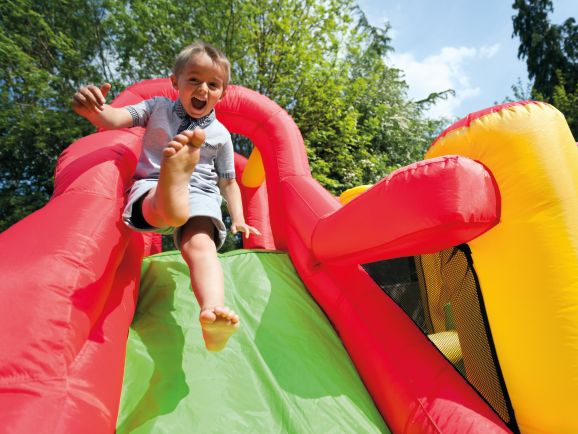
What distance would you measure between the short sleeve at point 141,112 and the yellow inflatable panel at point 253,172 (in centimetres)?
142

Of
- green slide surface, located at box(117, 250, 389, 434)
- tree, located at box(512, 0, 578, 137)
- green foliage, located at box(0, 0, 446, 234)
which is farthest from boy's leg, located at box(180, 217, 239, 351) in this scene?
tree, located at box(512, 0, 578, 137)

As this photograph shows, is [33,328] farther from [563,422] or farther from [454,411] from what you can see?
[563,422]

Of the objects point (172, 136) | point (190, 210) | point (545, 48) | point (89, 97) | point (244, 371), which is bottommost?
point (244, 371)

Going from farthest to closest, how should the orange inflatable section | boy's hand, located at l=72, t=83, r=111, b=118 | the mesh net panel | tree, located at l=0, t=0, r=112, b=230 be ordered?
1. tree, located at l=0, t=0, r=112, b=230
2. boy's hand, located at l=72, t=83, r=111, b=118
3. the mesh net panel
4. the orange inflatable section

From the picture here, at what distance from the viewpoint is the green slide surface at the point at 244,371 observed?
106 cm

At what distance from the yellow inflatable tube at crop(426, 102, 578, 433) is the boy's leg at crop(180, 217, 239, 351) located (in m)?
0.75

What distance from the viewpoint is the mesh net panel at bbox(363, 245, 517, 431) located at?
1.17 m

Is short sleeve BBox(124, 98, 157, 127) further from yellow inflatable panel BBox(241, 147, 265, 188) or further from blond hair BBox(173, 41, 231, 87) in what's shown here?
yellow inflatable panel BBox(241, 147, 265, 188)

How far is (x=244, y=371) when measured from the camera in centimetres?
123

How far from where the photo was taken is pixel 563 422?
95 cm

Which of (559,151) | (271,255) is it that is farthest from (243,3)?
(559,151)

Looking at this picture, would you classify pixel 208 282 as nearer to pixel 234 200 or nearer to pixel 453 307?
pixel 234 200

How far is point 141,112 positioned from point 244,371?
3.41ft

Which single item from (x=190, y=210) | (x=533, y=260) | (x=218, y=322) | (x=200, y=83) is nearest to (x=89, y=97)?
(x=200, y=83)
